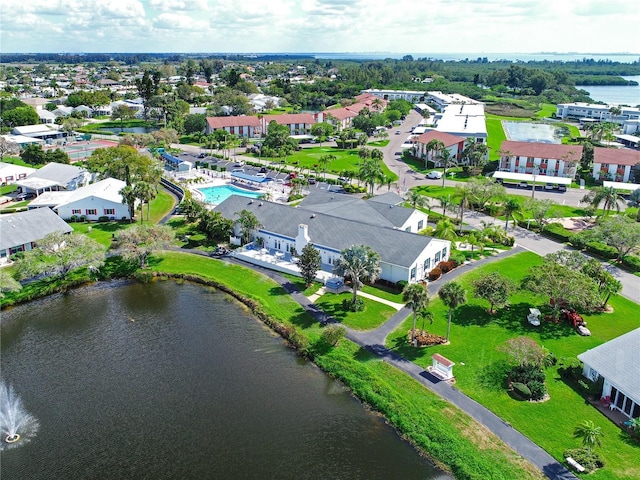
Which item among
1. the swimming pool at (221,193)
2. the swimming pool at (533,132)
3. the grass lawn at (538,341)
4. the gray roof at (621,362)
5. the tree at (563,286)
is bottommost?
the grass lawn at (538,341)

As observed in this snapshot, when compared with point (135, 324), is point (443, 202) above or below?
above

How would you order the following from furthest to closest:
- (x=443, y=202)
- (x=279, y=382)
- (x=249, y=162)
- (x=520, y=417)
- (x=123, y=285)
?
(x=249, y=162), (x=443, y=202), (x=123, y=285), (x=279, y=382), (x=520, y=417)

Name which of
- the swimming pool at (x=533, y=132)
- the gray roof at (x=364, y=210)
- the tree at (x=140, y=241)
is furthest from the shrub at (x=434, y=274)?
the swimming pool at (x=533, y=132)

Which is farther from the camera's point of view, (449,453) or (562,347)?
(562,347)

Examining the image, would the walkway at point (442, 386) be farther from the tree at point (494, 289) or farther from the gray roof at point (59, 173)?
the gray roof at point (59, 173)

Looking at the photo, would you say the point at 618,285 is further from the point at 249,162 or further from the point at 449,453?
the point at 249,162

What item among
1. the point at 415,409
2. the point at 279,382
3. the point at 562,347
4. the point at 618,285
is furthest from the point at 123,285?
the point at 618,285

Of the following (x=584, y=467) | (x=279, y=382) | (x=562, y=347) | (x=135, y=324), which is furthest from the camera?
(x=135, y=324)
